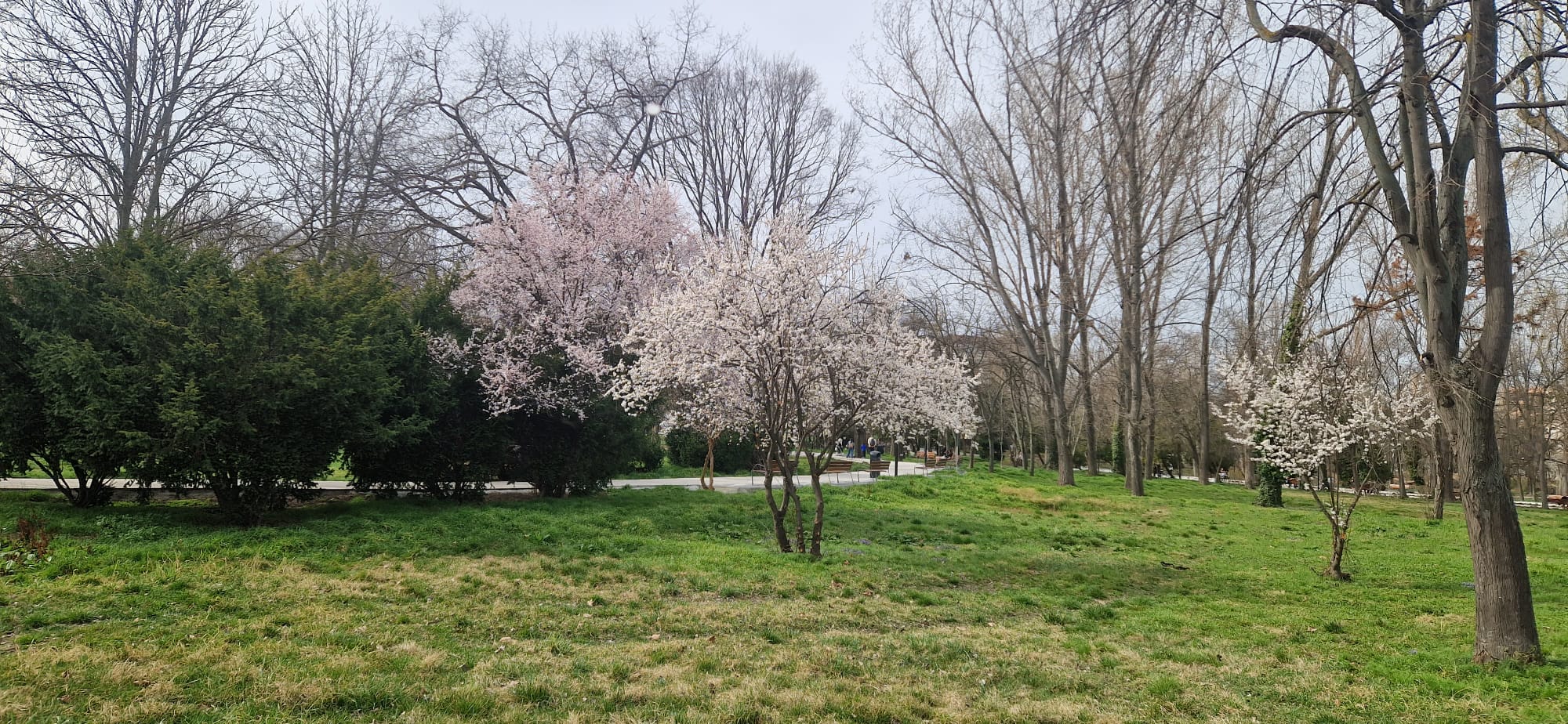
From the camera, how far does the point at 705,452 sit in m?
23.8

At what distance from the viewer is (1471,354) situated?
5.08 m

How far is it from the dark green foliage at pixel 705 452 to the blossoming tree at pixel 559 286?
804 cm

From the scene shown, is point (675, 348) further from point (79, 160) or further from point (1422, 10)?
point (79, 160)

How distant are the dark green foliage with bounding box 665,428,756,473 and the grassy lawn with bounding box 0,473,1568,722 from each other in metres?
11.4

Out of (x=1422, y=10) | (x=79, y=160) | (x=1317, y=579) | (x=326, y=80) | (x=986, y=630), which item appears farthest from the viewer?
(x=326, y=80)

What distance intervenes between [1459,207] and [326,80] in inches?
847

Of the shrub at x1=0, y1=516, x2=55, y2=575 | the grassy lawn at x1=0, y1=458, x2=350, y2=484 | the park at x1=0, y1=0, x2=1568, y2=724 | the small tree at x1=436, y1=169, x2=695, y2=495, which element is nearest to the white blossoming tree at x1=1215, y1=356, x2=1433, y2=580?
the park at x1=0, y1=0, x2=1568, y2=724

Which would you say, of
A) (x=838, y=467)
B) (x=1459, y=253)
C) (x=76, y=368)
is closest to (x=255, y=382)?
(x=76, y=368)

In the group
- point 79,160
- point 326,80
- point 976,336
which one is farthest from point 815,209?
point 79,160

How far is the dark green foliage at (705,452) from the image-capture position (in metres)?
22.7

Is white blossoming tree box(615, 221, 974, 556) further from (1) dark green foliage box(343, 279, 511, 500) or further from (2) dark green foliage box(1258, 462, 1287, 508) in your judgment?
(2) dark green foliage box(1258, 462, 1287, 508)

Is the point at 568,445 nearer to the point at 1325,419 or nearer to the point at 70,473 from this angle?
the point at 70,473

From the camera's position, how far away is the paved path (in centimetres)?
1240

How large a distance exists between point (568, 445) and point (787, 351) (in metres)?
6.62
